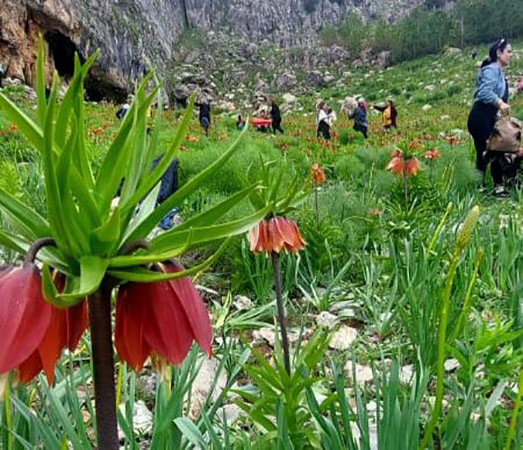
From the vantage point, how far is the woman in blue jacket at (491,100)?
15.7 ft

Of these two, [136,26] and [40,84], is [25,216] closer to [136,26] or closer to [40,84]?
[40,84]

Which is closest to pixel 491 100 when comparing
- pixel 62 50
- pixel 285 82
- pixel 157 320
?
pixel 157 320

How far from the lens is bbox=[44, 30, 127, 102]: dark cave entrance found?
62.1 feet

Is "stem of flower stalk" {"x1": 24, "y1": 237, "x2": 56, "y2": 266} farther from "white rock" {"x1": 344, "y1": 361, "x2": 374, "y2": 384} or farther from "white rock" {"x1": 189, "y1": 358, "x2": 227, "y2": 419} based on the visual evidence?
"white rock" {"x1": 344, "y1": 361, "x2": 374, "y2": 384}

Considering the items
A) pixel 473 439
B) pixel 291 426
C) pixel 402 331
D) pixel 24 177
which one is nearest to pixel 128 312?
pixel 473 439

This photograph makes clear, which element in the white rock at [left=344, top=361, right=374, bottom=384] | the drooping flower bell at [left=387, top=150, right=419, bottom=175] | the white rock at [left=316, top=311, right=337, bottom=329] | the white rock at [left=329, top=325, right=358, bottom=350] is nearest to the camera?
the white rock at [left=344, top=361, right=374, bottom=384]

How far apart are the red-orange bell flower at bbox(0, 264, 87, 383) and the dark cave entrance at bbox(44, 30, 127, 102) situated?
17.4 meters

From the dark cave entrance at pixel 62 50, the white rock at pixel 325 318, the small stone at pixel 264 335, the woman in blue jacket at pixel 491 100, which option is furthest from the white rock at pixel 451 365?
the dark cave entrance at pixel 62 50

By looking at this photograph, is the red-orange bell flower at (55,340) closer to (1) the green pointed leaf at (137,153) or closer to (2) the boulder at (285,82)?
(1) the green pointed leaf at (137,153)

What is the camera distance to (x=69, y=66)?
20281 mm

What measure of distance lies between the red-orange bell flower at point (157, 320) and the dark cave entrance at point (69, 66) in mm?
17377

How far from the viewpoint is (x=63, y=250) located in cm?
59

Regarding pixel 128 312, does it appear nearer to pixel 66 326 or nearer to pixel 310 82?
pixel 66 326

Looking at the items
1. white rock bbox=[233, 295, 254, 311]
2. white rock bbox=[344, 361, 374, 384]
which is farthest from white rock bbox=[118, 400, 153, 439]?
white rock bbox=[233, 295, 254, 311]
